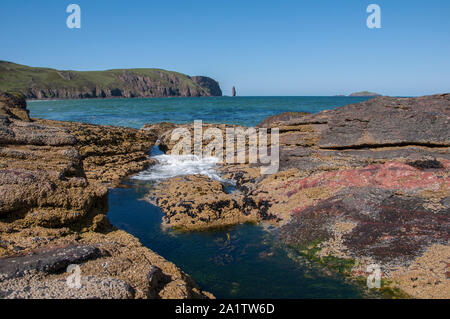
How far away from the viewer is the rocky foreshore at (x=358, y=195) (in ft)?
23.1

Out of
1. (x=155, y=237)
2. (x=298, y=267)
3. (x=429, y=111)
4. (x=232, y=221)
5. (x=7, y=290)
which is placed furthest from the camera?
(x=429, y=111)

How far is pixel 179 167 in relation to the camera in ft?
63.0

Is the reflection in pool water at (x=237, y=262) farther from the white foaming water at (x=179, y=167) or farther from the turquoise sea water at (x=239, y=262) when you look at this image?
the white foaming water at (x=179, y=167)

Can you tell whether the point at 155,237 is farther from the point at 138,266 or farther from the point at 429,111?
the point at 429,111

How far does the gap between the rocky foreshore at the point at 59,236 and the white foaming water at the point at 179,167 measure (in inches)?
319

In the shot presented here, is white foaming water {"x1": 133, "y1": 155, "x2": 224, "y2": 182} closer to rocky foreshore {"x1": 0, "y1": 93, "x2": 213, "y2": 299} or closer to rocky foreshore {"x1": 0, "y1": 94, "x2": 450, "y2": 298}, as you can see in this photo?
rocky foreshore {"x1": 0, "y1": 94, "x2": 450, "y2": 298}

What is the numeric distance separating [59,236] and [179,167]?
13.8 m

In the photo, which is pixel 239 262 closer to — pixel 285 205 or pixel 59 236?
pixel 285 205

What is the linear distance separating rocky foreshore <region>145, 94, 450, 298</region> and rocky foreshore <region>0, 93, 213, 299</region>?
412cm

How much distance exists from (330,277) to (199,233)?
167 inches

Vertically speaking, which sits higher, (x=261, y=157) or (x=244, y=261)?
(x=261, y=157)

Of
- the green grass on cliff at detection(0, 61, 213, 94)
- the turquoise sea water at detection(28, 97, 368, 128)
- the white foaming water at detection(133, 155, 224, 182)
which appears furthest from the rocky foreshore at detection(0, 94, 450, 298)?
the green grass on cliff at detection(0, 61, 213, 94)

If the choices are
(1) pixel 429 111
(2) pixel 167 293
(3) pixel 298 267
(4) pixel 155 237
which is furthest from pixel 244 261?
(1) pixel 429 111

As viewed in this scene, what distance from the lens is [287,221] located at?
32.2 ft
